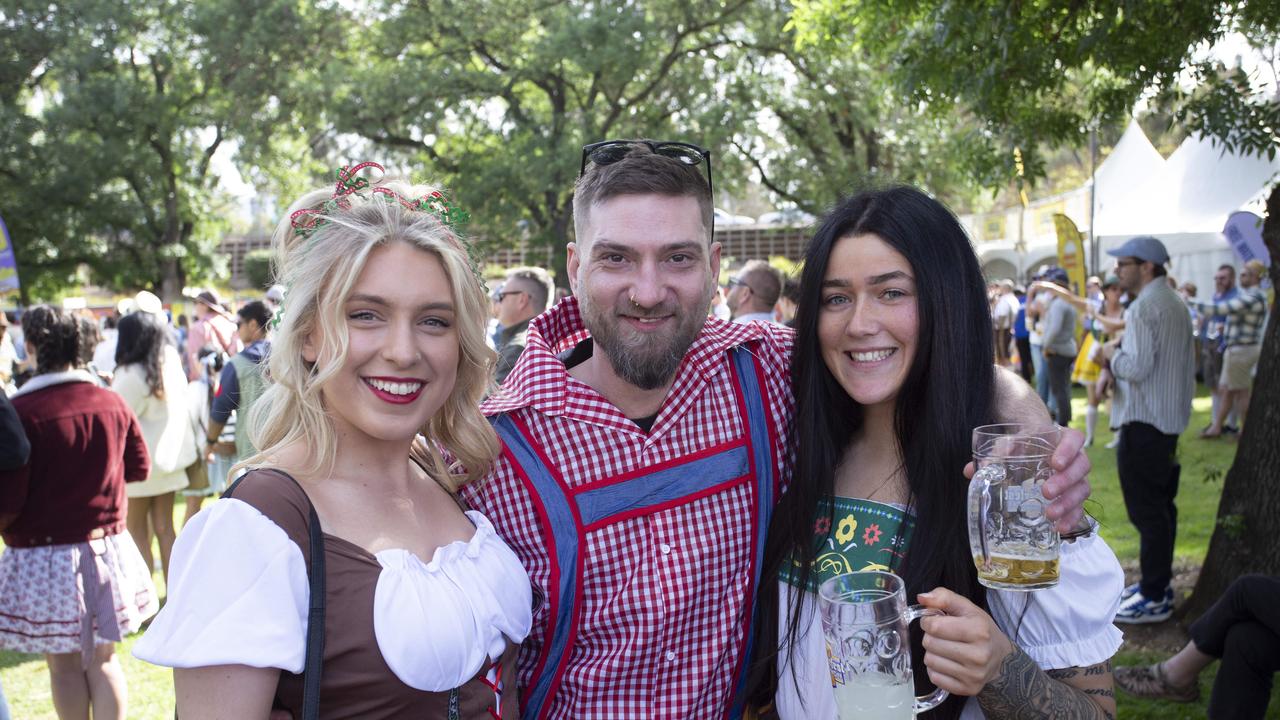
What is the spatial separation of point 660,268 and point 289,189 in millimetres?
22811

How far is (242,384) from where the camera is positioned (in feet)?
19.4

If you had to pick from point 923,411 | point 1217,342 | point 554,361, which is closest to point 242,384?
point 554,361

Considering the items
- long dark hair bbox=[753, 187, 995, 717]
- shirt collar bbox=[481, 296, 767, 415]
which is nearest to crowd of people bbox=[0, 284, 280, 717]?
shirt collar bbox=[481, 296, 767, 415]

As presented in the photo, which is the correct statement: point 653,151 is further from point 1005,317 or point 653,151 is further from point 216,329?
point 1005,317

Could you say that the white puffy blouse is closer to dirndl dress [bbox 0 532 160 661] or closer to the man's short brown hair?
the man's short brown hair

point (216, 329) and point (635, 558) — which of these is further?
point (216, 329)

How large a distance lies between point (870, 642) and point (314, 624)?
88cm

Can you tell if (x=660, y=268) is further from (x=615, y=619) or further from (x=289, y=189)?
(x=289, y=189)

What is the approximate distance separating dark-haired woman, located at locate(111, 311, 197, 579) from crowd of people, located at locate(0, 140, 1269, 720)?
450 centimetres

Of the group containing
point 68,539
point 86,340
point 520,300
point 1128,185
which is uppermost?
point 1128,185

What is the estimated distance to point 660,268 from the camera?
2344 mm

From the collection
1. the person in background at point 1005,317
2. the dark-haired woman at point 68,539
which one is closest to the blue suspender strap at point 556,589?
the dark-haired woman at point 68,539

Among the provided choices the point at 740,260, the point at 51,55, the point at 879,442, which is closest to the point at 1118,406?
the point at 879,442

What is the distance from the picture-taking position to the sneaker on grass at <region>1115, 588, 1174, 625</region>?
537 cm
